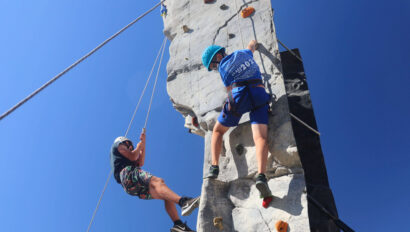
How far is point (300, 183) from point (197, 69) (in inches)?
50.5

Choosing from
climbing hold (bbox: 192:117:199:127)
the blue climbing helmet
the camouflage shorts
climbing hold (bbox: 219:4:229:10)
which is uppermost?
climbing hold (bbox: 219:4:229:10)

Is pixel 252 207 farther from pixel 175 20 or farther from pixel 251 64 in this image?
pixel 175 20

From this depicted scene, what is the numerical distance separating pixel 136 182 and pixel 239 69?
1.15 m

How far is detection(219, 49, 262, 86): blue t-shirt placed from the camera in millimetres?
2252

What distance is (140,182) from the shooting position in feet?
8.65

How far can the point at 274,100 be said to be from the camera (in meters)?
2.35

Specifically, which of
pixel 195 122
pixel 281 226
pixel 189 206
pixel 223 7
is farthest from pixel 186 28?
A: pixel 281 226

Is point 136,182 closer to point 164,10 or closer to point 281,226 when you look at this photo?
point 281,226

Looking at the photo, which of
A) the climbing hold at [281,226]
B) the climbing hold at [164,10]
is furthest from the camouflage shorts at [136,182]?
the climbing hold at [164,10]

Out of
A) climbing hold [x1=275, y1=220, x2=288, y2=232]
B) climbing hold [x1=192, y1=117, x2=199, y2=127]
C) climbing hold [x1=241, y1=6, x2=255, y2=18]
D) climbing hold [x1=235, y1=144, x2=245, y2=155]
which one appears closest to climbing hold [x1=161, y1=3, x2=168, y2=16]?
climbing hold [x1=241, y1=6, x2=255, y2=18]

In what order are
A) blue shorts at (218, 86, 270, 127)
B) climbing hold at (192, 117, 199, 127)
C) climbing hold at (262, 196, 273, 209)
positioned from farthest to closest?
climbing hold at (192, 117, 199, 127), blue shorts at (218, 86, 270, 127), climbing hold at (262, 196, 273, 209)

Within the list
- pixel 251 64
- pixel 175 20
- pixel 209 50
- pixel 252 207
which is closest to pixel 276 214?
pixel 252 207

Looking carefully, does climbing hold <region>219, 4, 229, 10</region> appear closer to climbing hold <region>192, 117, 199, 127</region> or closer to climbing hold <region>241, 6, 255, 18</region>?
climbing hold <region>241, 6, 255, 18</region>

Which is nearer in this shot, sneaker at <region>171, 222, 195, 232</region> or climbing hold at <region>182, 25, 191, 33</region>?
sneaker at <region>171, 222, 195, 232</region>
